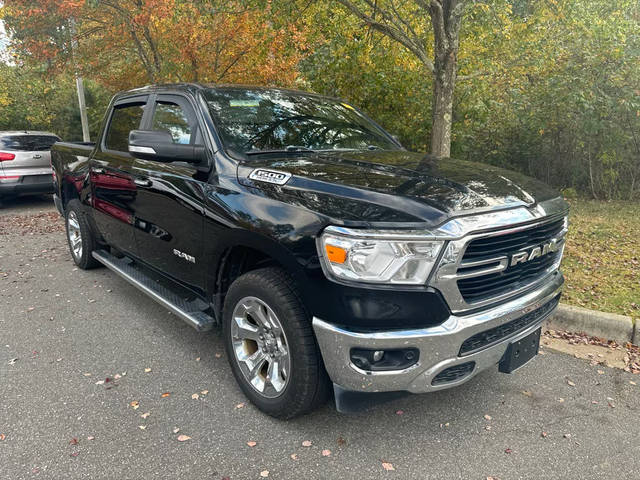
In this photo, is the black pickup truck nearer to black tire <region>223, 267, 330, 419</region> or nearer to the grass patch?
black tire <region>223, 267, 330, 419</region>

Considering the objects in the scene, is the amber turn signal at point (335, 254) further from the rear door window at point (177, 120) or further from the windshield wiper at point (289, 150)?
the rear door window at point (177, 120)

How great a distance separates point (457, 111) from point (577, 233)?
3828 millimetres

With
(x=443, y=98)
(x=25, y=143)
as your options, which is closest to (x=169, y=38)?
(x=25, y=143)

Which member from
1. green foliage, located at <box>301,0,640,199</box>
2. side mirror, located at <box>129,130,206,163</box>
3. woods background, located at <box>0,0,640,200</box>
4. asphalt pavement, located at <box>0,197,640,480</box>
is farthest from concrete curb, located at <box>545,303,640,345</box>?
green foliage, located at <box>301,0,640,199</box>

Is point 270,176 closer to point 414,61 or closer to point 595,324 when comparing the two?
point 595,324

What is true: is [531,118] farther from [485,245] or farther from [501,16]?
[485,245]

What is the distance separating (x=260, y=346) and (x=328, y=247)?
90cm

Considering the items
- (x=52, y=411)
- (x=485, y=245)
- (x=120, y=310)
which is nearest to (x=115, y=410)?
(x=52, y=411)

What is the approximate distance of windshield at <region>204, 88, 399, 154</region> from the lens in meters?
3.21

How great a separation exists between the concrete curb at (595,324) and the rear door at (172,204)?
2.82 m

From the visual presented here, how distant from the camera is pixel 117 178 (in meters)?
4.18

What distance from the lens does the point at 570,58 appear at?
8852 mm

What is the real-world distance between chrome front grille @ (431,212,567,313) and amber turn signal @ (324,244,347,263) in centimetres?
43

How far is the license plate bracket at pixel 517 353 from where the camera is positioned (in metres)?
2.54
